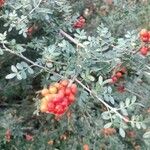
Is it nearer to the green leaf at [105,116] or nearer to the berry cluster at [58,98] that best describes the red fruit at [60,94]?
the berry cluster at [58,98]

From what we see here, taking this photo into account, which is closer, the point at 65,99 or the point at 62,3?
the point at 65,99

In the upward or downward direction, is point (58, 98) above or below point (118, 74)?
above

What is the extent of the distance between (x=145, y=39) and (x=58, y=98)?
641 millimetres

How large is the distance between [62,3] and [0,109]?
87 cm

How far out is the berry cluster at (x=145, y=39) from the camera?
2.07 meters

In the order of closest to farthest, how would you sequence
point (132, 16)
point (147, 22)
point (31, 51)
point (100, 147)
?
point (100, 147), point (31, 51), point (132, 16), point (147, 22)

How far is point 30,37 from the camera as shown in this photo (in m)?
2.88

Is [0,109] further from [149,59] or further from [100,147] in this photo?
[149,59]

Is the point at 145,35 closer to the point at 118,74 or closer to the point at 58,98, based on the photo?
the point at 118,74

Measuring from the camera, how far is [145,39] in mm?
2090

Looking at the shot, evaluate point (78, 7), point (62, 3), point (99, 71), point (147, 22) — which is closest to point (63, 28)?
point (62, 3)

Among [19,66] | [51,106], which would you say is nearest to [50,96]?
[51,106]

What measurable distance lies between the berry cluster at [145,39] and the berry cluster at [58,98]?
1.69 feet

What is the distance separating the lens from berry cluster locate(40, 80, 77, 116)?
171 cm
